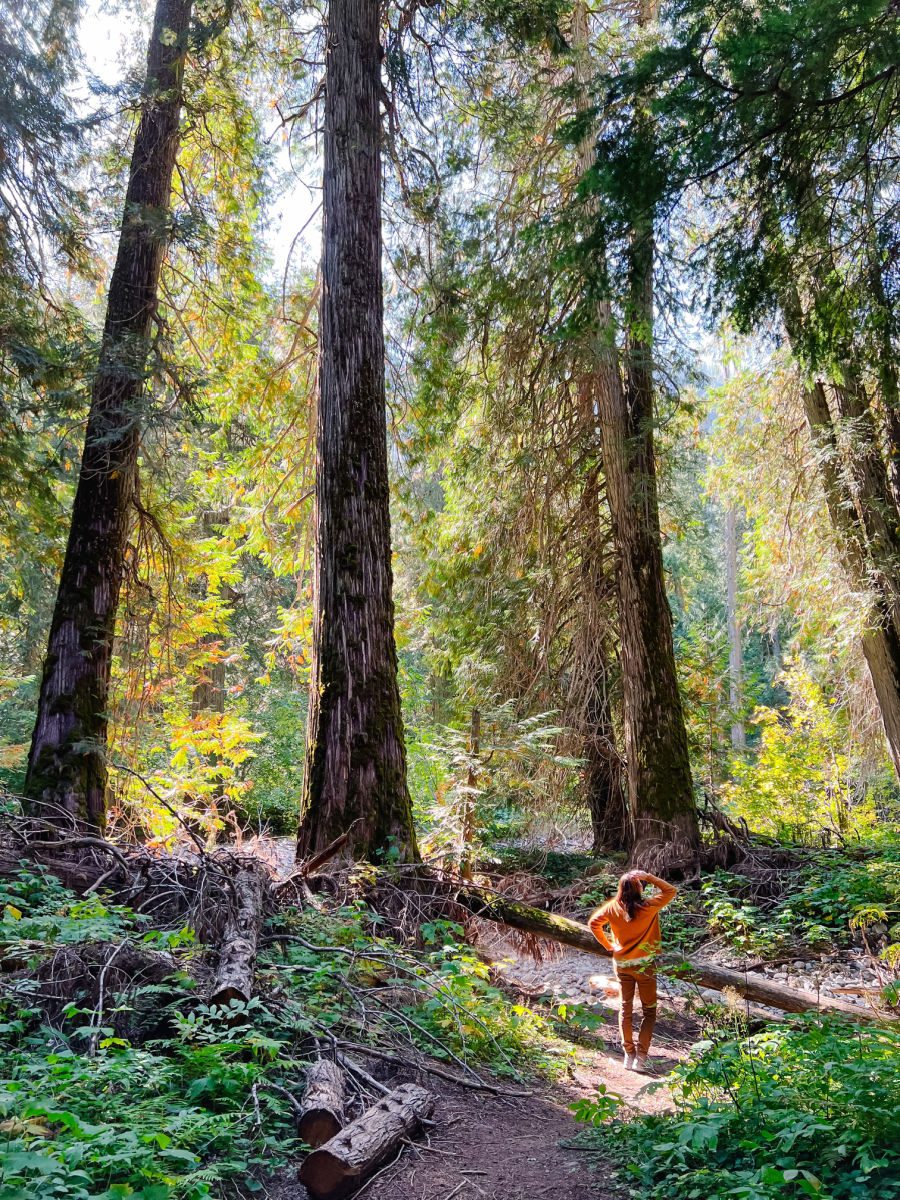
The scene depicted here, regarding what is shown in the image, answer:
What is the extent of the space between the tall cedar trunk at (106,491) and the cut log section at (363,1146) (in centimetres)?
373

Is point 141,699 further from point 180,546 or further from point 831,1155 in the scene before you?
point 831,1155

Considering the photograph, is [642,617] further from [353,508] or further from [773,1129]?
[773,1129]

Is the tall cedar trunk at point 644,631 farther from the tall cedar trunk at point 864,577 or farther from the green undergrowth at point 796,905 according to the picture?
the tall cedar trunk at point 864,577

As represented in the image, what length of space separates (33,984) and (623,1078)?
158 inches

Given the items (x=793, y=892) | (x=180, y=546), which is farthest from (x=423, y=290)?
(x=793, y=892)

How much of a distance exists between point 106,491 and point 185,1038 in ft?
17.1

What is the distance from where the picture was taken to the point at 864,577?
9.07 meters

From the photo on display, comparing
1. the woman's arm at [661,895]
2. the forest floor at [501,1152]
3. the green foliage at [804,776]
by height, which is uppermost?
the green foliage at [804,776]

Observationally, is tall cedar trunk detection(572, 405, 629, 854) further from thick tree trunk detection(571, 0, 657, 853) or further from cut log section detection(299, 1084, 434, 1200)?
cut log section detection(299, 1084, 434, 1200)

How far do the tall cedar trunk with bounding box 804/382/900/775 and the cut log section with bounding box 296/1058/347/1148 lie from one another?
24.6 feet

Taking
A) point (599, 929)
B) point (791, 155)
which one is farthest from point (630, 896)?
point (791, 155)

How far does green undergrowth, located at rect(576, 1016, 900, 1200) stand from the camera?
243cm

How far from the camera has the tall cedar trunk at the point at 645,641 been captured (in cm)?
899

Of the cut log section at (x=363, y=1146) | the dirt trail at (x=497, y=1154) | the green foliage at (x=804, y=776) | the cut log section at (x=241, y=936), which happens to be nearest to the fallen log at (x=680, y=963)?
the dirt trail at (x=497, y=1154)
